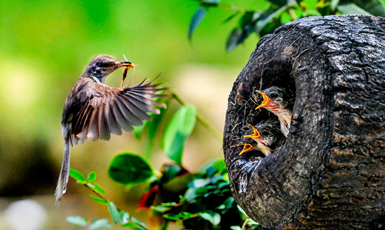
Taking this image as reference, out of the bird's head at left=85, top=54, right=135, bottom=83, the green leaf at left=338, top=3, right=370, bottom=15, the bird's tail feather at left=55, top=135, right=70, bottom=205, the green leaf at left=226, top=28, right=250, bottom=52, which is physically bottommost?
the bird's tail feather at left=55, top=135, right=70, bottom=205

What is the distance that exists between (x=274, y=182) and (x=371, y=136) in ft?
0.59

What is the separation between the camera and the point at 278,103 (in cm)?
73

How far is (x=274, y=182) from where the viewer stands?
627mm

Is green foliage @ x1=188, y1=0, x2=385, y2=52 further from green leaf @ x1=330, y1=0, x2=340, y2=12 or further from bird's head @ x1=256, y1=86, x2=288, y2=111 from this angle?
bird's head @ x1=256, y1=86, x2=288, y2=111

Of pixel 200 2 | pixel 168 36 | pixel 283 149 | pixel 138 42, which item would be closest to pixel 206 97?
pixel 168 36

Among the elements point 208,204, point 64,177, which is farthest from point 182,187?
point 64,177

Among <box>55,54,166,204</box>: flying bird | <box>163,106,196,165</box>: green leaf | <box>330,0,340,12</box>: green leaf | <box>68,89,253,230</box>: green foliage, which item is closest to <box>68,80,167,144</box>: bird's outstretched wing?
<box>55,54,166,204</box>: flying bird

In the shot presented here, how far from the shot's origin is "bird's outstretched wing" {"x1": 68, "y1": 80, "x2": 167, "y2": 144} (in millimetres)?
774

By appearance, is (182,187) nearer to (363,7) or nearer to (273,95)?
(273,95)

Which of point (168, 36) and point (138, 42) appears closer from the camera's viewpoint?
point (138, 42)

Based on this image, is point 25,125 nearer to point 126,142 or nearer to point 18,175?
point 18,175

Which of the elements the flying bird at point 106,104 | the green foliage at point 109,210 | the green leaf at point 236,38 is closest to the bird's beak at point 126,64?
the flying bird at point 106,104

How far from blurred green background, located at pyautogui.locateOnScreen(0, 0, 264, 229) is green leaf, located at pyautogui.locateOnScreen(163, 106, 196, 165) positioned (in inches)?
9.3

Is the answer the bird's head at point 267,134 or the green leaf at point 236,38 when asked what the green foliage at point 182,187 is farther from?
the bird's head at point 267,134
